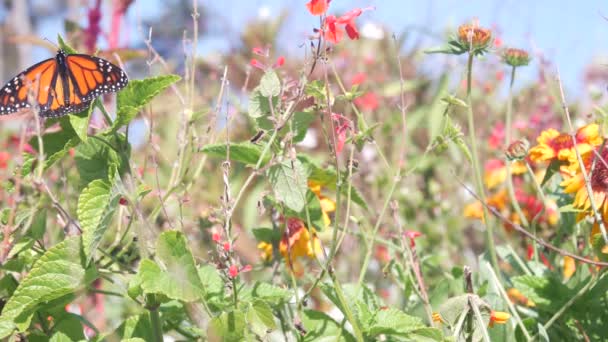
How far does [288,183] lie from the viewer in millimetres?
924

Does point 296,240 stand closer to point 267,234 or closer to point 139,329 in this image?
point 267,234

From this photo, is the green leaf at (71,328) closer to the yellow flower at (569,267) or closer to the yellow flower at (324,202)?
the yellow flower at (324,202)

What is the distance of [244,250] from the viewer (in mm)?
2148

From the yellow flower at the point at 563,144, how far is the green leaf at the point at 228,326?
48 cm

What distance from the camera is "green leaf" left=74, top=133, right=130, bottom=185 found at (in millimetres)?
963

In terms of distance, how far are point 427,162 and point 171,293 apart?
1679mm

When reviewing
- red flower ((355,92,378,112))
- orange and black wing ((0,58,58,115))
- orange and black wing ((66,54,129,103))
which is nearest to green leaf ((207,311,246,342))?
orange and black wing ((66,54,129,103))

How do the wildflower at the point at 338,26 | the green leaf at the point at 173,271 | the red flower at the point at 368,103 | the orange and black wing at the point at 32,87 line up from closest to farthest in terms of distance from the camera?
the green leaf at the point at 173,271
the wildflower at the point at 338,26
the orange and black wing at the point at 32,87
the red flower at the point at 368,103

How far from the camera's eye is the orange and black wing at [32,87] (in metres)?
1.14

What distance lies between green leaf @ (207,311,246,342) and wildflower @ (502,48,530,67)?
58 centimetres

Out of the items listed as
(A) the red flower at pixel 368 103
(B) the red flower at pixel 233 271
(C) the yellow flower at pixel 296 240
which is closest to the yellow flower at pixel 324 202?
(C) the yellow flower at pixel 296 240

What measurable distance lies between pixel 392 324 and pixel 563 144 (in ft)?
1.22

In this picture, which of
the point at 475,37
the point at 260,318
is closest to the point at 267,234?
the point at 260,318

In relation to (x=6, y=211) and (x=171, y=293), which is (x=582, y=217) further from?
(x=6, y=211)
